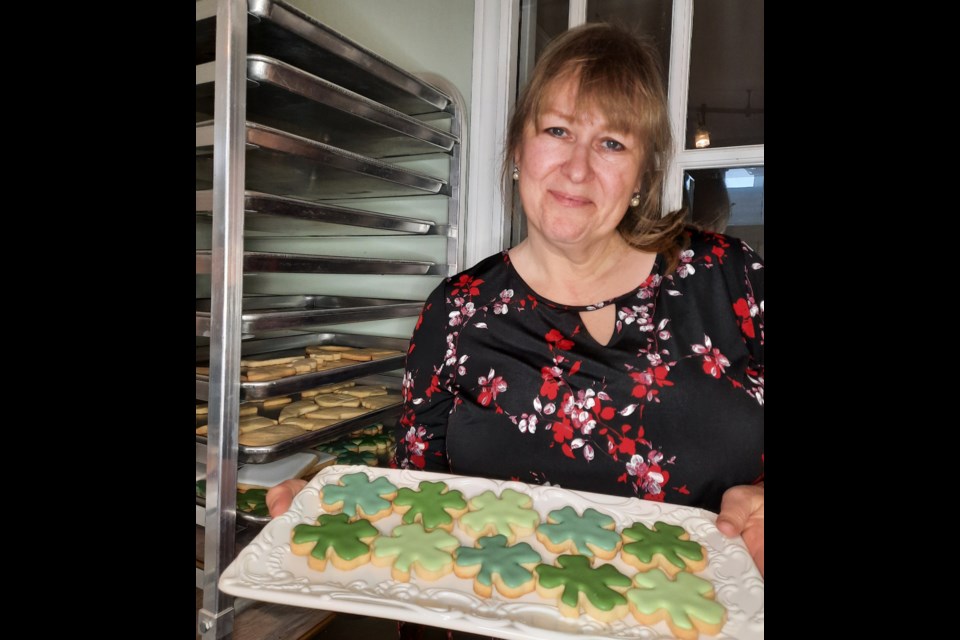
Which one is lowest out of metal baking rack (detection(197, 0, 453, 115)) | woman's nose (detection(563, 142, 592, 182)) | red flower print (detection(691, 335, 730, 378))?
red flower print (detection(691, 335, 730, 378))

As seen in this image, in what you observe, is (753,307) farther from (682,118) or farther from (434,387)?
(682,118)

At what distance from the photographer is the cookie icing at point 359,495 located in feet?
3.28

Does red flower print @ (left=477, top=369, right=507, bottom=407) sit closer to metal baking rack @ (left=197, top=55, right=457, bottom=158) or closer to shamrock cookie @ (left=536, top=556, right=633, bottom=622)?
shamrock cookie @ (left=536, top=556, right=633, bottom=622)

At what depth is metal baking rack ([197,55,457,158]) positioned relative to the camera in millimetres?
1224

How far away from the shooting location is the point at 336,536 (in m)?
0.88

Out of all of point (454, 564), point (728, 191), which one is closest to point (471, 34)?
point (728, 191)

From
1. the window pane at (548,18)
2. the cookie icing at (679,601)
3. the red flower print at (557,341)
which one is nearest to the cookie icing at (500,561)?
the cookie icing at (679,601)

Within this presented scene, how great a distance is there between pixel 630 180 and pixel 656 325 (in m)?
0.35

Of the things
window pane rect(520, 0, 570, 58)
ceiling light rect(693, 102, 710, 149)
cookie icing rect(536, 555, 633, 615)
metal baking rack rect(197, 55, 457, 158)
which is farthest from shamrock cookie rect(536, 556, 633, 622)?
window pane rect(520, 0, 570, 58)

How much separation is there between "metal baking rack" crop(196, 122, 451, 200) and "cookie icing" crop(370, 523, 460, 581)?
86 cm

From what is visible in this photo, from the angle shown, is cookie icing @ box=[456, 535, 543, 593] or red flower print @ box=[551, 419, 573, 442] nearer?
cookie icing @ box=[456, 535, 543, 593]

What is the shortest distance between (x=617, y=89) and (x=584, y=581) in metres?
1.05

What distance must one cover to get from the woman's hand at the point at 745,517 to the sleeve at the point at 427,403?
0.67m

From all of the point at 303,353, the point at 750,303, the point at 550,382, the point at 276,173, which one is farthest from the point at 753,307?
the point at 303,353
